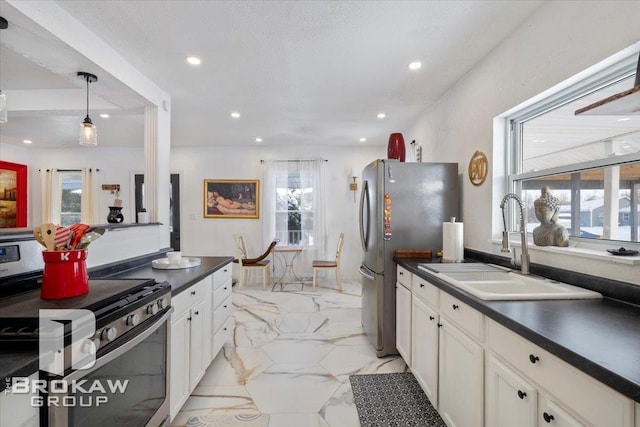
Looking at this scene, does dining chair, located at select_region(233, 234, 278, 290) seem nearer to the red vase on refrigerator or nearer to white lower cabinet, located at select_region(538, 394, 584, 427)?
the red vase on refrigerator

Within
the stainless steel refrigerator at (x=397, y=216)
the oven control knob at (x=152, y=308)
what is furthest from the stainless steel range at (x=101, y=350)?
the stainless steel refrigerator at (x=397, y=216)

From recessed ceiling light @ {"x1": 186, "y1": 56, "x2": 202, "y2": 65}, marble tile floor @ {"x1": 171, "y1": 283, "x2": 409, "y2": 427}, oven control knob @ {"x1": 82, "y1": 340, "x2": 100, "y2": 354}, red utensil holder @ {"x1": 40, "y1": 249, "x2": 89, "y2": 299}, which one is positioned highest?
recessed ceiling light @ {"x1": 186, "y1": 56, "x2": 202, "y2": 65}

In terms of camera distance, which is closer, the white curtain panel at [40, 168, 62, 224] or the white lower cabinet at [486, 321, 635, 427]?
the white lower cabinet at [486, 321, 635, 427]

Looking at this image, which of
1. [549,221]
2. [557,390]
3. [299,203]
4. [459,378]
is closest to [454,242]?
[549,221]

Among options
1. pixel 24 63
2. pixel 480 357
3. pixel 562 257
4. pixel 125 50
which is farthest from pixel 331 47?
pixel 24 63

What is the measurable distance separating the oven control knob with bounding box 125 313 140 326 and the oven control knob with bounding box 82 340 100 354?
16 centimetres

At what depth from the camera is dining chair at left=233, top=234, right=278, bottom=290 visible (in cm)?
469

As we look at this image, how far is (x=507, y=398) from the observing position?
109cm

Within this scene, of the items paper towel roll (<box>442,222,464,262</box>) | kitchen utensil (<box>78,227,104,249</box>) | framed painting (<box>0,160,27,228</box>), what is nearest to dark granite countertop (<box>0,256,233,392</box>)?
kitchen utensil (<box>78,227,104,249</box>)

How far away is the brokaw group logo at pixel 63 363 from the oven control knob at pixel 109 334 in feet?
0.16

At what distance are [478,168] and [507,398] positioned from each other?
1784mm

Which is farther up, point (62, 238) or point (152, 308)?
point (62, 238)

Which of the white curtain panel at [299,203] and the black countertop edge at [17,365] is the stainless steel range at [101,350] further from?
the white curtain panel at [299,203]

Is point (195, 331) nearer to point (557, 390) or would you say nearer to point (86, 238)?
point (86, 238)
